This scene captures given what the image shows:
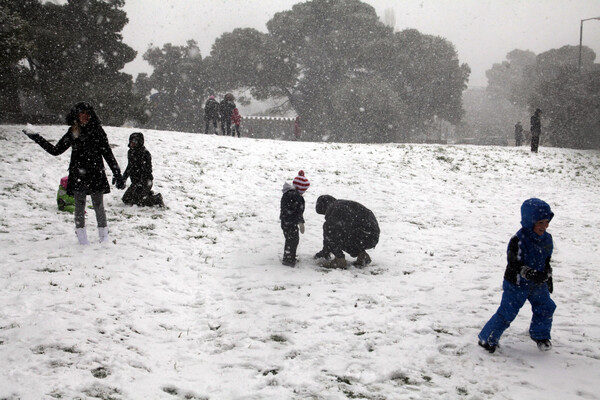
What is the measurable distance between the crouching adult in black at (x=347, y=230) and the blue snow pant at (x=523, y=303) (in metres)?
3.13

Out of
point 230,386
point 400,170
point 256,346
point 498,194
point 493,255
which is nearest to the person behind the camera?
point 230,386

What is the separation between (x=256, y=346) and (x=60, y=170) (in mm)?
9115

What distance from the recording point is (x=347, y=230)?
715cm

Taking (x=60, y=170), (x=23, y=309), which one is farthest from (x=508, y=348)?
(x=60, y=170)

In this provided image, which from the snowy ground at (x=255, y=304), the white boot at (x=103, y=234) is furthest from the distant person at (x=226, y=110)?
the white boot at (x=103, y=234)

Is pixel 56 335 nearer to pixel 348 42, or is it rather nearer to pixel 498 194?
pixel 498 194

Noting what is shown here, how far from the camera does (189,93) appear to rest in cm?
3928

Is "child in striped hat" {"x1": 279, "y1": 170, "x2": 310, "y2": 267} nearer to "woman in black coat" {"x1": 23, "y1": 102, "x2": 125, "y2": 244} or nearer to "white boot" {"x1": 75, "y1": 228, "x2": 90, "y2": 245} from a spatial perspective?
"woman in black coat" {"x1": 23, "y1": 102, "x2": 125, "y2": 244}

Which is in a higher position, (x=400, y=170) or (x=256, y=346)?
(x=400, y=170)

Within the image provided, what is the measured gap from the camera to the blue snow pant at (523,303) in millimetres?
4137

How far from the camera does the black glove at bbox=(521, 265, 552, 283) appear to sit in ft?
13.0

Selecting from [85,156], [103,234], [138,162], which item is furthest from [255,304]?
[138,162]

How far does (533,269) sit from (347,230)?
3448 mm

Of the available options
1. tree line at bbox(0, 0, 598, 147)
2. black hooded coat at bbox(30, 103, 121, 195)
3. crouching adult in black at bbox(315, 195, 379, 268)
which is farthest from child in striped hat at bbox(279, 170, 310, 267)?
tree line at bbox(0, 0, 598, 147)
